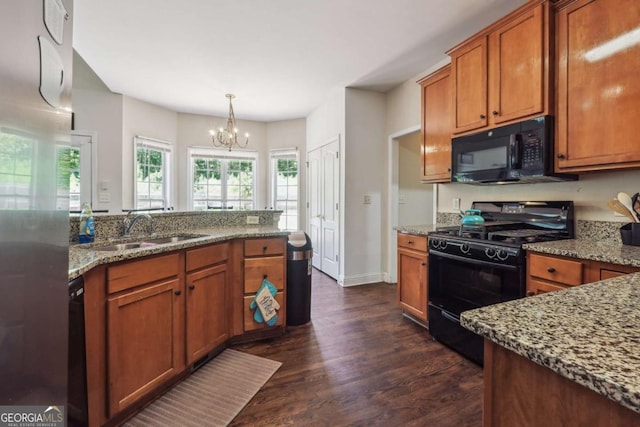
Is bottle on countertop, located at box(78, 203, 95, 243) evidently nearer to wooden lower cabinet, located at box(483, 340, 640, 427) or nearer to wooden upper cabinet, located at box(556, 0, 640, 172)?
wooden lower cabinet, located at box(483, 340, 640, 427)

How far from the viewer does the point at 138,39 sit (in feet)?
9.66

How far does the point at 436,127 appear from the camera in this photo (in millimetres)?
2908

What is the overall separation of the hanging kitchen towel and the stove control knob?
1.58 meters

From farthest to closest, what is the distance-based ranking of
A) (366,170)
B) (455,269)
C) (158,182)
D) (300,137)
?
(300,137), (158,182), (366,170), (455,269)

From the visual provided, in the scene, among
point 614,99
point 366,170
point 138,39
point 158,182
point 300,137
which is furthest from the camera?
point 300,137

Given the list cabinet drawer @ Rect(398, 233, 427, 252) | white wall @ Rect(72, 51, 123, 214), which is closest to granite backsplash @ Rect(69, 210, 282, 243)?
cabinet drawer @ Rect(398, 233, 427, 252)

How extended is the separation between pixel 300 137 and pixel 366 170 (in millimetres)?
2042

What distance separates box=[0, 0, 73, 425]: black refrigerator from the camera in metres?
0.53

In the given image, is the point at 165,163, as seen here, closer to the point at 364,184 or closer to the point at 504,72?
the point at 364,184

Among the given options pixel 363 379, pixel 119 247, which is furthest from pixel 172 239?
pixel 363 379

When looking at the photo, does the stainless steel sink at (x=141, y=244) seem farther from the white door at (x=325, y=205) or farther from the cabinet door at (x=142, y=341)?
the white door at (x=325, y=205)

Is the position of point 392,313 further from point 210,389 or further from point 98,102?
point 98,102

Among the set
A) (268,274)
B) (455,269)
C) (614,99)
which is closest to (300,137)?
(268,274)

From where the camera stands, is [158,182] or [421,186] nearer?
[421,186]
